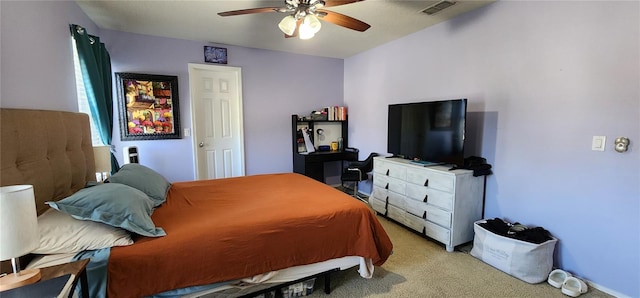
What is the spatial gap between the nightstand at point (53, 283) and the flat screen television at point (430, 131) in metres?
2.87

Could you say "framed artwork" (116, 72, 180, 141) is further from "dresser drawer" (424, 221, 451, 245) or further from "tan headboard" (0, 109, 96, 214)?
"dresser drawer" (424, 221, 451, 245)

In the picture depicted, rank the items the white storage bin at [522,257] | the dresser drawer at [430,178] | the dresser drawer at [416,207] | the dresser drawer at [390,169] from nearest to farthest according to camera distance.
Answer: the white storage bin at [522,257]
the dresser drawer at [430,178]
the dresser drawer at [416,207]
the dresser drawer at [390,169]

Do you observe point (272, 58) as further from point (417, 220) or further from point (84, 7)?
point (417, 220)

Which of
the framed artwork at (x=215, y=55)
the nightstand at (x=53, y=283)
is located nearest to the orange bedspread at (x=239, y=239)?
the nightstand at (x=53, y=283)

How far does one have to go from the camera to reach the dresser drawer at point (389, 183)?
3.14 metres

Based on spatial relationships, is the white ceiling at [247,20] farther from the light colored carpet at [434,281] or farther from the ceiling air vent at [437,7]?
the light colored carpet at [434,281]

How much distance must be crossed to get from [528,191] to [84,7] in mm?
4588

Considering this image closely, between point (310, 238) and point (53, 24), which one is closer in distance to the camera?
point (310, 238)

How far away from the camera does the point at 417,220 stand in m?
2.93

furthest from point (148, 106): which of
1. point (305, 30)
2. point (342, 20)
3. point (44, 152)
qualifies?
point (342, 20)

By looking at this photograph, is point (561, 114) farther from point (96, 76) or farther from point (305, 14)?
point (96, 76)

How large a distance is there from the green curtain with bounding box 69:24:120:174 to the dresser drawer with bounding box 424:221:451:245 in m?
3.47

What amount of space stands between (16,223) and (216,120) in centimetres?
328

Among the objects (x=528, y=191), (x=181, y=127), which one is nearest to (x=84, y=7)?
(x=181, y=127)
